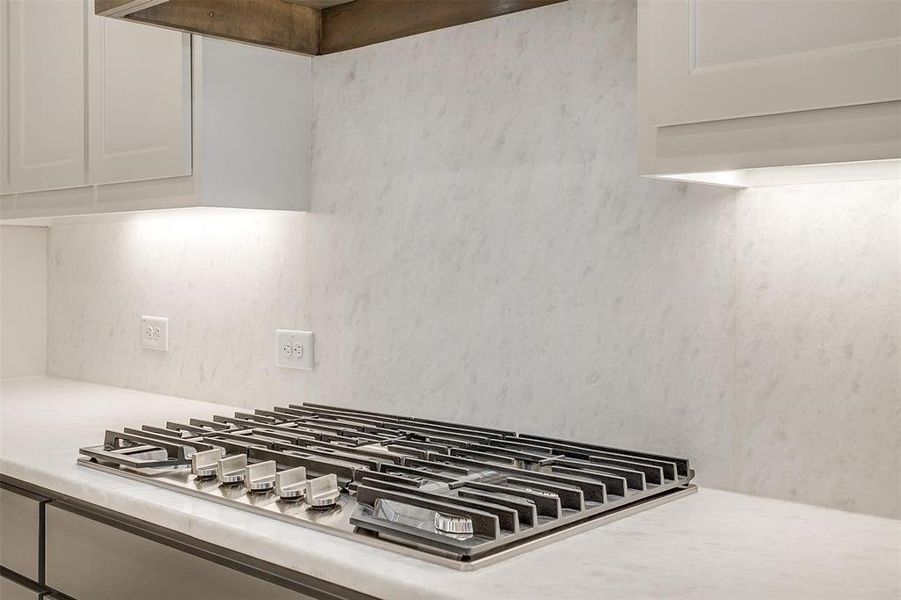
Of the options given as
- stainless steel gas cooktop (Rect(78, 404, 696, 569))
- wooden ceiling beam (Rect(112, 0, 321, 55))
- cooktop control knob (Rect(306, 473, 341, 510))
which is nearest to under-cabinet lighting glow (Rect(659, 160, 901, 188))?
stainless steel gas cooktop (Rect(78, 404, 696, 569))

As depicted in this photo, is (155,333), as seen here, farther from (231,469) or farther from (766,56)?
(766,56)

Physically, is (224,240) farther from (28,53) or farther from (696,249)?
(696,249)

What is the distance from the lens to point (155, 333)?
2.69 meters

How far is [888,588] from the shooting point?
1085mm

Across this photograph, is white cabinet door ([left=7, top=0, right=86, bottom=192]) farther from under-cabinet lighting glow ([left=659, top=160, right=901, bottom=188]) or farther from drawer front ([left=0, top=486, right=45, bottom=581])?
under-cabinet lighting glow ([left=659, top=160, right=901, bottom=188])

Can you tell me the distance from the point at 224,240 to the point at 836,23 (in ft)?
5.71

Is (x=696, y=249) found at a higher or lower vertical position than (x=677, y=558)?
higher

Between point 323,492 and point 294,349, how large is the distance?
0.97 meters

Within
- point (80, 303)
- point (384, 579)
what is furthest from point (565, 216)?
point (80, 303)

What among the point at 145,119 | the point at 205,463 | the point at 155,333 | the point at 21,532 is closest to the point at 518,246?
the point at 205,463

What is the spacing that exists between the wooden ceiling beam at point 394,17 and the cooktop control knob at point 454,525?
1.00 m

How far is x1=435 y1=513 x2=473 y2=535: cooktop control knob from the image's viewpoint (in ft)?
3.85

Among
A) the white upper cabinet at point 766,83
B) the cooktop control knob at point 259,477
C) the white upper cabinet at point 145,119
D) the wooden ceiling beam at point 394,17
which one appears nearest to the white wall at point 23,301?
the white upper cabinet at point 145,119

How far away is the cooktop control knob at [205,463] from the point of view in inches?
60.0
